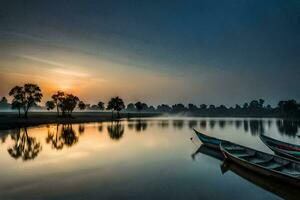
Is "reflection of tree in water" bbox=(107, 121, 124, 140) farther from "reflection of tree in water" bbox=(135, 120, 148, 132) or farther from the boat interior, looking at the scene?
the boat interior

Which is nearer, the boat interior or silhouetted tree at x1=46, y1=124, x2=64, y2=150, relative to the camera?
the boat interior

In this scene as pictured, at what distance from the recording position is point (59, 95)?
89.8 meters

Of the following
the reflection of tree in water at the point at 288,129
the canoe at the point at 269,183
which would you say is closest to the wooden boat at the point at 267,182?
the canoe at the point at 269,183

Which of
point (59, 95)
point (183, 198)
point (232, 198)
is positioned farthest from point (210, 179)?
point (59, 95)

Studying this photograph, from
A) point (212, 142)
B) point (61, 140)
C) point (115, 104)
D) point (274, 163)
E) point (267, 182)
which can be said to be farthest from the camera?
point (115, 104)

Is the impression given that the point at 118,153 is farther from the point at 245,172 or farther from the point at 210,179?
the point at 245,172

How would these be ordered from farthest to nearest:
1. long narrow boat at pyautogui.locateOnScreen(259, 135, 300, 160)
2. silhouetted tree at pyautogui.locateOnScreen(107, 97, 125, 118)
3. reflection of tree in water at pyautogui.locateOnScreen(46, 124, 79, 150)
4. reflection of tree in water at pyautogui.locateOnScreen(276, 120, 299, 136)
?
1. silhouetted tree at pyautogui.locateOnScreen(107, 97, 125, 118)
2. reflection of tree in water at pyautogui.locateOnScreen(276, 120, 299, 136)
3. reflection of tree in water at pyautogui.locateOnScreen(46, 124, 79, 150)
4. long narrow boat at pyautogui.locateOnScreen(259, 135, 300, 160)

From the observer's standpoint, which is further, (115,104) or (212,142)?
(115,104)

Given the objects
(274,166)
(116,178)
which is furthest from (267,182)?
(116,178)

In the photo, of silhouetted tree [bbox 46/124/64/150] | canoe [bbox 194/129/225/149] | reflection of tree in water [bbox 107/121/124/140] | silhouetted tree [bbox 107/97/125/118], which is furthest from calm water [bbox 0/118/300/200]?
silhouetted tree [bbox 107/97/125/118]

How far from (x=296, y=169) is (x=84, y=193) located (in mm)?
13033

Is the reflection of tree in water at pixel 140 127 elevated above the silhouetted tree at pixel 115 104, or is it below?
below

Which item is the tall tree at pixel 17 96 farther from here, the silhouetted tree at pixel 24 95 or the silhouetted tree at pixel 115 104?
the silhouetted tree at pixel 115 104

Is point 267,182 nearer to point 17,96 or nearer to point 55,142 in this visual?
point 55,142
